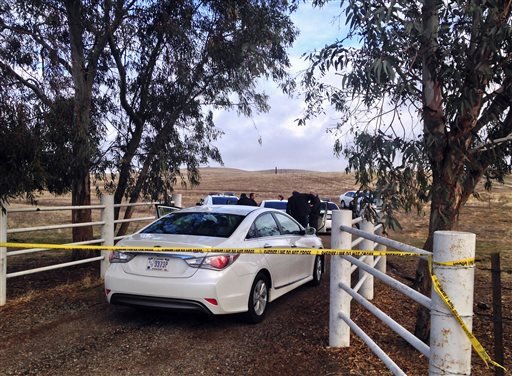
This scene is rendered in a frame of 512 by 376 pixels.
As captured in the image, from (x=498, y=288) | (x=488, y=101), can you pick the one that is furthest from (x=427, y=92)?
(x=498, y=288)

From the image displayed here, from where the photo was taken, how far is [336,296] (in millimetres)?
5527

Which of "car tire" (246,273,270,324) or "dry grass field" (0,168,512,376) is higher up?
"car tire" (246,273,270,324)

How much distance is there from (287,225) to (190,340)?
2975mm

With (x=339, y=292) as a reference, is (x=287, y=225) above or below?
above

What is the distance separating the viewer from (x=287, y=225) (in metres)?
8.38

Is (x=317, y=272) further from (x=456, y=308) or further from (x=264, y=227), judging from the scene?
(x=456, y=308)

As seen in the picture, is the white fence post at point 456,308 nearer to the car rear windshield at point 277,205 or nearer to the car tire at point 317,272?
the car tire at point 317,272

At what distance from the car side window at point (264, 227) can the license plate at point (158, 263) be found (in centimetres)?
126

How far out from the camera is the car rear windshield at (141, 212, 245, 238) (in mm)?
6809

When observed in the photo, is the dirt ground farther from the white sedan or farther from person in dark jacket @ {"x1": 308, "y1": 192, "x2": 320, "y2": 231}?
person in dark jacket @ {"x1": 308, "y1": 192, "x2": 320, "y2": 231}

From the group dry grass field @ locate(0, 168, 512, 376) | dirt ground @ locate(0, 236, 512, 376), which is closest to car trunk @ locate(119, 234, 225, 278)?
dirt ground @ locate(0, 236, 512, 376)

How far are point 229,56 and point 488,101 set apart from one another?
6983 mm

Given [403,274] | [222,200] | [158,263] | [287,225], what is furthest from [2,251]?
[222,200]

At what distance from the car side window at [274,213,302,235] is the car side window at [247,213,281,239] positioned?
0.23m
